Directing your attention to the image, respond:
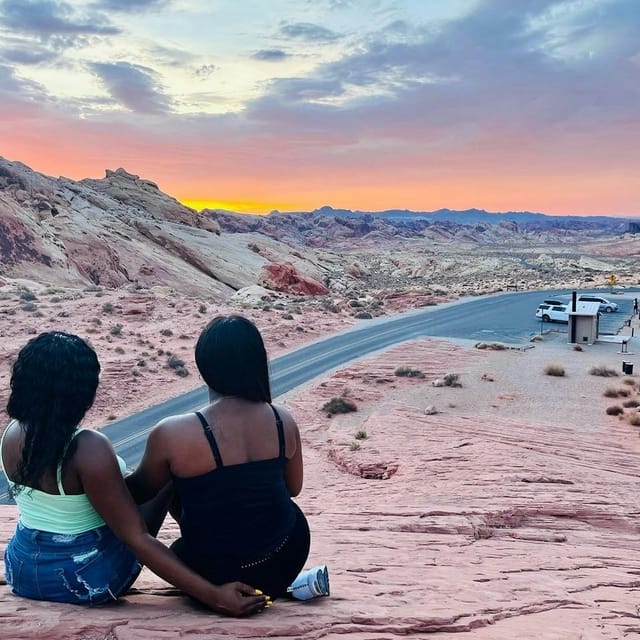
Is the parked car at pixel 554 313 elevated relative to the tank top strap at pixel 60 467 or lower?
lower

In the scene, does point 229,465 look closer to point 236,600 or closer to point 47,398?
point 236,600

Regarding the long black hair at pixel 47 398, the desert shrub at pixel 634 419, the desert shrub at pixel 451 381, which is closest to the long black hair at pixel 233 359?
the long black hair at pixel 47 398

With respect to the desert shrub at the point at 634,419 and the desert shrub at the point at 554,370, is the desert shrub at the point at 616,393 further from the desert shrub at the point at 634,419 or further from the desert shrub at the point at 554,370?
the desert shrub at the point at 634,419

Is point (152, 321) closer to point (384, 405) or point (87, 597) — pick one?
point (384, 405)

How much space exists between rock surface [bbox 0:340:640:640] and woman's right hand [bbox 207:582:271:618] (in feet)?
0.22

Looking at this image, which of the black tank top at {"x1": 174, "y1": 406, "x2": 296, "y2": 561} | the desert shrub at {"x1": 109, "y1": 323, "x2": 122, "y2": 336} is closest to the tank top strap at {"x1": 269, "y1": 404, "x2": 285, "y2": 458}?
the black tank top at {"x1": 174, "y1": 406, "x2": 296, "y2": 561}

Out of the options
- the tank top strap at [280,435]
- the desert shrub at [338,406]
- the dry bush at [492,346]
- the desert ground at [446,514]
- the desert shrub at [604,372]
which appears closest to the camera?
the tank top strap at [280,435]

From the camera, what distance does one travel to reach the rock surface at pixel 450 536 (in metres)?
3.63

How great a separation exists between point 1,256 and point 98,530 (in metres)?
A: 57.3

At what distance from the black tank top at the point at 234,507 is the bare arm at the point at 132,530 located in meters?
0.14

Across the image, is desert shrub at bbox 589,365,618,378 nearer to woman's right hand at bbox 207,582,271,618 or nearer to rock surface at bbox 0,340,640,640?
rock surface at bbox 0,340,640,640

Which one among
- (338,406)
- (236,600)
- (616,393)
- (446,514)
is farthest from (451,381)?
(236,600)

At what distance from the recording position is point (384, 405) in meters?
21.5

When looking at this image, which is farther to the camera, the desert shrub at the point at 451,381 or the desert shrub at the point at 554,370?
the desert shrub at the point at 554,370
